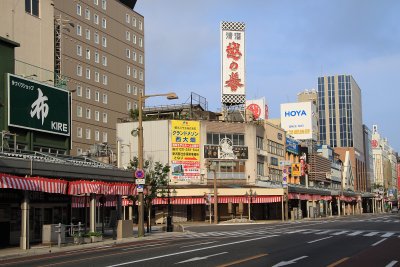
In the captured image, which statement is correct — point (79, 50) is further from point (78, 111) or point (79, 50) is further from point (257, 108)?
point (257, 108)

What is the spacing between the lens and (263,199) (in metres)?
69.5

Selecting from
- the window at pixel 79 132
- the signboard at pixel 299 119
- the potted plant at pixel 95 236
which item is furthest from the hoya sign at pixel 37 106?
the signboard at pixel 299 119

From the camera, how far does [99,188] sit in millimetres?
31328

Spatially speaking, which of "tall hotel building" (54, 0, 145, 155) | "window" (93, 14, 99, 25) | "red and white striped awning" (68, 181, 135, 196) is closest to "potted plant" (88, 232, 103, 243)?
"red and white striped awning" (68, 181, 135, 196)

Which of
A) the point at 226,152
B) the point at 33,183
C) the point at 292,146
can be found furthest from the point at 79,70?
the point at 33,183

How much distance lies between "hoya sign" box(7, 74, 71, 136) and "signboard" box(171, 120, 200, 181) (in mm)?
35083

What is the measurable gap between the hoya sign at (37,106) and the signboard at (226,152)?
37.2 meters

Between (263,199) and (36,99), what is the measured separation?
139 feet

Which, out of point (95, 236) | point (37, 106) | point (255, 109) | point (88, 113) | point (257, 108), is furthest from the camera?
point (257, 108)

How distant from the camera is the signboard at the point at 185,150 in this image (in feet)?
229

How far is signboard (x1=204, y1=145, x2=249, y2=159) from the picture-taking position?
71.4 m

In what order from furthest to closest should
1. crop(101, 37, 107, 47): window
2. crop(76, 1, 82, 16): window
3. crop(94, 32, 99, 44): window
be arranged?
1. crop(101, 37, 107, 47): window
2. crop(94, 32, 99, 44): window
3. crop(76, 1, 82, 16): window

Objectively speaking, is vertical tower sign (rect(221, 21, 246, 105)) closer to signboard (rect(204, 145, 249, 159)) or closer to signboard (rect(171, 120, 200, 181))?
signboard (rect(204, 145, 249, 159))

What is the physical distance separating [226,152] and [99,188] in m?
42.3
